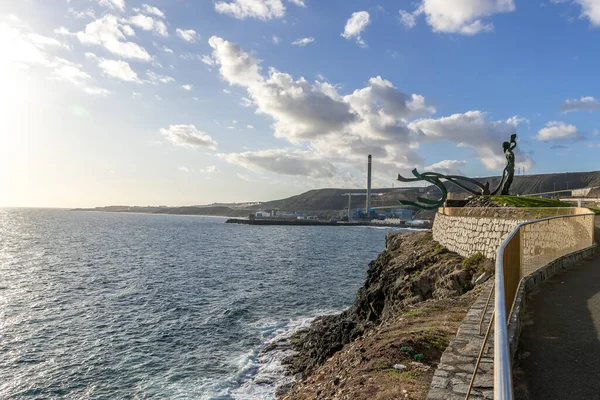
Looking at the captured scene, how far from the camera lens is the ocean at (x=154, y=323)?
49.6 feet

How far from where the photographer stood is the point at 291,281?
3481 cm

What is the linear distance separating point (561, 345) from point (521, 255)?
9.10ft

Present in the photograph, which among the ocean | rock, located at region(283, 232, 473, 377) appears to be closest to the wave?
the ocean

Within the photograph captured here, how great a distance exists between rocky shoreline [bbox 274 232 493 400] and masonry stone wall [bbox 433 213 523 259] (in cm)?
60

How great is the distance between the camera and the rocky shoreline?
6566 mm

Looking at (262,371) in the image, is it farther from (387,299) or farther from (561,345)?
(561,345)

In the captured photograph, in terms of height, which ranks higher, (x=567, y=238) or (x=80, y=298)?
(x=567, y=238)

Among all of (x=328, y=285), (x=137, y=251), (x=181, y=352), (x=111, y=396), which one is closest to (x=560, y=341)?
(x=111, y=396)

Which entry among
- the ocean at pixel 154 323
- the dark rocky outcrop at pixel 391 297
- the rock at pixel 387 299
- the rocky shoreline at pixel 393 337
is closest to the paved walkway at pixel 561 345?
the rocky shoreline at pixel 393 337

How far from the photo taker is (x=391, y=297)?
18.7 metres

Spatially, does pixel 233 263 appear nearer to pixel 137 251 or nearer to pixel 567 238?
pixel 137 251

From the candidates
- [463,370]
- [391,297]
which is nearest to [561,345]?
[463,370]

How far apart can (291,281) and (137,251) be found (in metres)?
32.1

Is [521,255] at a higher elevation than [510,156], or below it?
below
